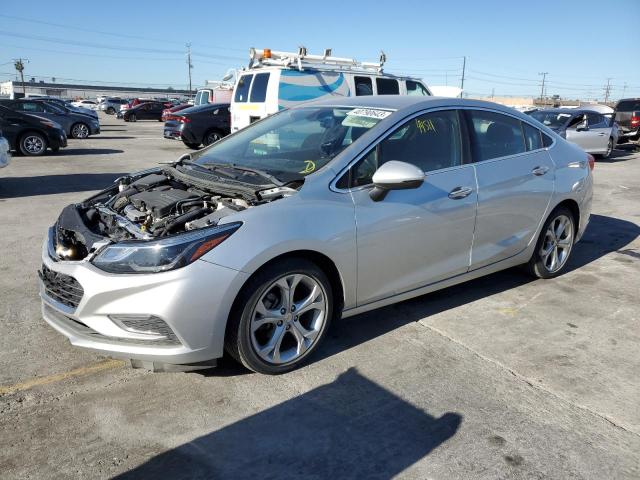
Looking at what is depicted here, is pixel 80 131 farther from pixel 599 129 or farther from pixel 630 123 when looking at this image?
pixel 630 123

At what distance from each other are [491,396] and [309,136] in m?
2.22

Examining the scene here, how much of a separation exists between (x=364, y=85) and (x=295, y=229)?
9619 mm

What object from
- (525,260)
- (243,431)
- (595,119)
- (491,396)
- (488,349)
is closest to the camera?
(243,431)

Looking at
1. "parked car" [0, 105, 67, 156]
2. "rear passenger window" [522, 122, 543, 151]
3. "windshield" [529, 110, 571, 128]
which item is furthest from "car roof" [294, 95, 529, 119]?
"parked car" [0, 105, 67, 156]

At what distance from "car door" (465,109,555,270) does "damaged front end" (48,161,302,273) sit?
1.66m

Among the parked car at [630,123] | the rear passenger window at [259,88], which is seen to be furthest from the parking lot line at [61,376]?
the parked car at [630,123]

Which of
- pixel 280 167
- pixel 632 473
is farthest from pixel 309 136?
pixel 632 473

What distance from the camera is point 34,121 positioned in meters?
13.9

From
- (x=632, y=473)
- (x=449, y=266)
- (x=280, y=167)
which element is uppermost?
(x=280, y=167)

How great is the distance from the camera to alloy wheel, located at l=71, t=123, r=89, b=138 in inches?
793

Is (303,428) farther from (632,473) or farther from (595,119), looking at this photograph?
(595,119)

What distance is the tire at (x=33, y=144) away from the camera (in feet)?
46.0

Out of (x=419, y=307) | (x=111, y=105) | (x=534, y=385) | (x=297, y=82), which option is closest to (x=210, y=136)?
(x=297, y=82)

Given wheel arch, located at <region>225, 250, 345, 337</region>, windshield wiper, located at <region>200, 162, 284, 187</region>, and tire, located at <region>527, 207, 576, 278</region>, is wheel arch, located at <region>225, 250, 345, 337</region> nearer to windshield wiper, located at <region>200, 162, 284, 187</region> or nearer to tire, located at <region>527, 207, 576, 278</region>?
windshield wiper, located at <region>200, 162, 284, 187</region>
